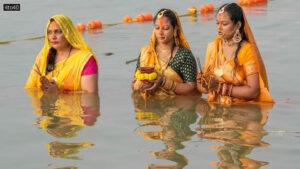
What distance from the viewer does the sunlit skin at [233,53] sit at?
7.36 metres

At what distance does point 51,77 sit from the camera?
825 centimetres

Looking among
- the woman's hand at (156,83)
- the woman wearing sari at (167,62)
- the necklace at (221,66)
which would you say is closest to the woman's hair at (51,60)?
the woman wearing sari at (167,62)

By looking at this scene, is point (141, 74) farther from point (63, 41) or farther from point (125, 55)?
point (125, 55)

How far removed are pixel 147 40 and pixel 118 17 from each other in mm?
5549

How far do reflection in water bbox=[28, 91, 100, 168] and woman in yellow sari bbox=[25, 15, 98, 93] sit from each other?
20 cm

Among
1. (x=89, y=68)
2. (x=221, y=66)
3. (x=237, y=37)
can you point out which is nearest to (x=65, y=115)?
(x=89, y=68)

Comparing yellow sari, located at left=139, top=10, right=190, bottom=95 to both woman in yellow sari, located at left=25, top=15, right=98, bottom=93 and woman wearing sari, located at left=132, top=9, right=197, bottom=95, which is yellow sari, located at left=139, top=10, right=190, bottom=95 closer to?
woman wearing sari, located at left=132, top=9, right=197, bottom=95

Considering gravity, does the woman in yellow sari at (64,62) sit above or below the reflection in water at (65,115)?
above

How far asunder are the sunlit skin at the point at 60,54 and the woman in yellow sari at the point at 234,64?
1.53m

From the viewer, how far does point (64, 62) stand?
26.9 feet

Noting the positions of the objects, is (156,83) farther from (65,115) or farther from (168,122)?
(65,115)

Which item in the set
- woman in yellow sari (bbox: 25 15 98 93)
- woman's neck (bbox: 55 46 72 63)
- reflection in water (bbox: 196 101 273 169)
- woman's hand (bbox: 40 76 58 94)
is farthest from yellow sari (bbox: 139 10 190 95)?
woman's hand (bbox: 40 76 58 94)

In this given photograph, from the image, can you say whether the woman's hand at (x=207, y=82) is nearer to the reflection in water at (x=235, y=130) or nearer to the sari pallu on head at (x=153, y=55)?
the reflection in water at (x=235, y=130)

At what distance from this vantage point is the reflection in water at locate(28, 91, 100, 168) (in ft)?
20.4
